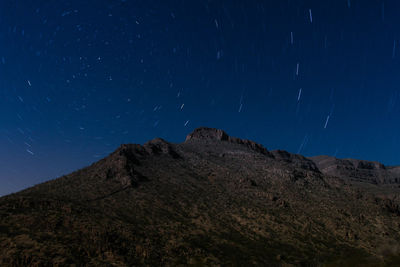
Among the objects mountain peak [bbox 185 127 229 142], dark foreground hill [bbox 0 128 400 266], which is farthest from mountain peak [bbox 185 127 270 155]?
dark foreground hill [bbox 0 128 400 266]

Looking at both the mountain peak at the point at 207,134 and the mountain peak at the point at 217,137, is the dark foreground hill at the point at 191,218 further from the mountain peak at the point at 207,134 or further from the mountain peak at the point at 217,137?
the mountain peak at the point at 207,134

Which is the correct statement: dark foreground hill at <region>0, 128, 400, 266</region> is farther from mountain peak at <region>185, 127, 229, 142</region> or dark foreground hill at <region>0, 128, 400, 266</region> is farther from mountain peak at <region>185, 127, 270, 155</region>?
mountain peak at <region>185, 127, 229, 142</region>

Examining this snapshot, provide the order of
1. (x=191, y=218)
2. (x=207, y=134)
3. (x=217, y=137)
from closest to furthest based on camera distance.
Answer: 1. (x=191, y=218)
2. (x=217, y=137)
3. (x=207, y=134)

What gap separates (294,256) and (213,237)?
7935 mm

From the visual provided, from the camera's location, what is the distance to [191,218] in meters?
29.7

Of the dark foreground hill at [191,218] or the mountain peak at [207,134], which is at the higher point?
the mountain peak at [207,134]

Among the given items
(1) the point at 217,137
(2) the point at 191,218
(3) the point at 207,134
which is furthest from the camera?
(3) the point at 207,134

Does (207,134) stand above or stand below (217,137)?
above

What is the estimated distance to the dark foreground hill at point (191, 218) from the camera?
1820 cm

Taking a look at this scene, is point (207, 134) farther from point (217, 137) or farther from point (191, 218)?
point (191, 218)

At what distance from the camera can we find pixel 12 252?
15.5 m

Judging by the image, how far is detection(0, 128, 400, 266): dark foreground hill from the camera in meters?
18.2

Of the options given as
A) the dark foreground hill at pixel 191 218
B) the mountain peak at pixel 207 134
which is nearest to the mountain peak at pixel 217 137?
the mountain peak at pixel 207 134

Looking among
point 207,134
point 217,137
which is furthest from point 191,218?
point 207,134
